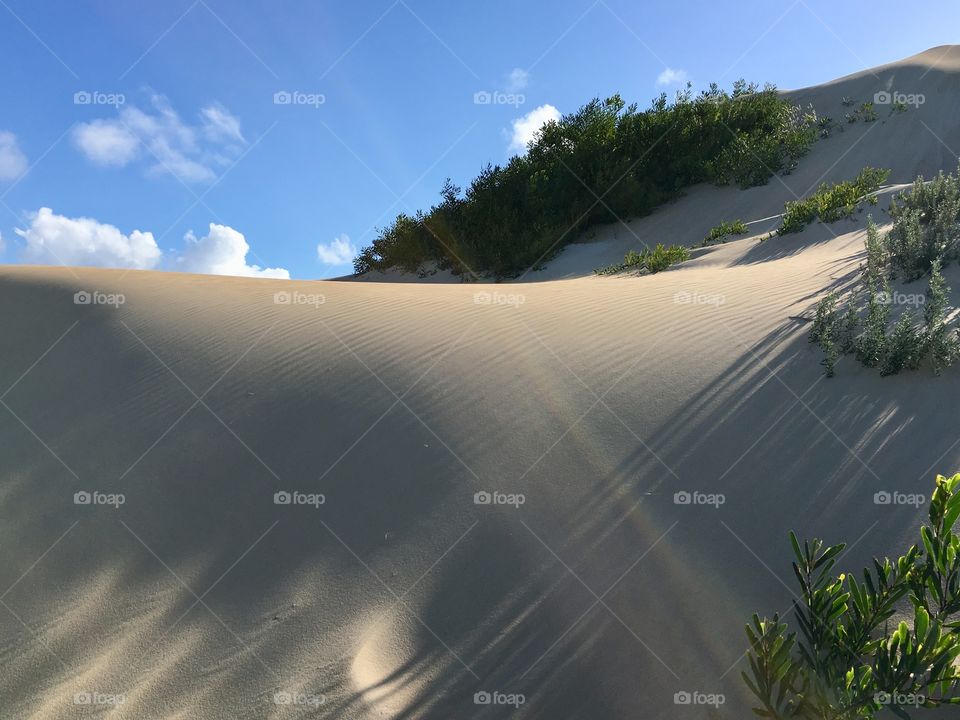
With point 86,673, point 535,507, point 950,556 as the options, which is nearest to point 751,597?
point 950,556

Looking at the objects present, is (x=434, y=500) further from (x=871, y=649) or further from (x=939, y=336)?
(x=939, y=336)

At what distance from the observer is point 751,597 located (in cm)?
292

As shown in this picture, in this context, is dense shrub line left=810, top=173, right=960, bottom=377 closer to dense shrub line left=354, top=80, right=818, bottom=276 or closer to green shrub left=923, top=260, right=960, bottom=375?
green shrub left=923, top=260, right=960, bottom=375

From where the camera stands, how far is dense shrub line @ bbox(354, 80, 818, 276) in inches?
640

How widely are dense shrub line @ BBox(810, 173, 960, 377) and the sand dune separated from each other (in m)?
0.17

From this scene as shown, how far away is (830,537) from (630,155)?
642 inches

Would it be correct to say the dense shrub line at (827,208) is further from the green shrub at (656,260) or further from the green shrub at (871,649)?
the green shrub at (871,649)

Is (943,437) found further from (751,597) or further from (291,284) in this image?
(291,284)

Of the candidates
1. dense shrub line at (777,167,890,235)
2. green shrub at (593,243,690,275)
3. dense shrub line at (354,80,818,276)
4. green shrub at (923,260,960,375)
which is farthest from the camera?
dense shrub line at (354,80,818,276)

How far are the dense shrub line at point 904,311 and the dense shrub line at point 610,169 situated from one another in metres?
11.2

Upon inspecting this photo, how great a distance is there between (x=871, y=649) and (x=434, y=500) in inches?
89.5

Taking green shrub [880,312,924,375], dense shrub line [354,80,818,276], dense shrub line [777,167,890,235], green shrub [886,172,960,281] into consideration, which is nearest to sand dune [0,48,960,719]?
green shrub [880,312,924,375]

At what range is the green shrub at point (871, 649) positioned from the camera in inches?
84.2

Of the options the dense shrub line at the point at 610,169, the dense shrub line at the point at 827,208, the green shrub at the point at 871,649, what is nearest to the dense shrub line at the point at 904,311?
the green shrub at the point at 871,649
